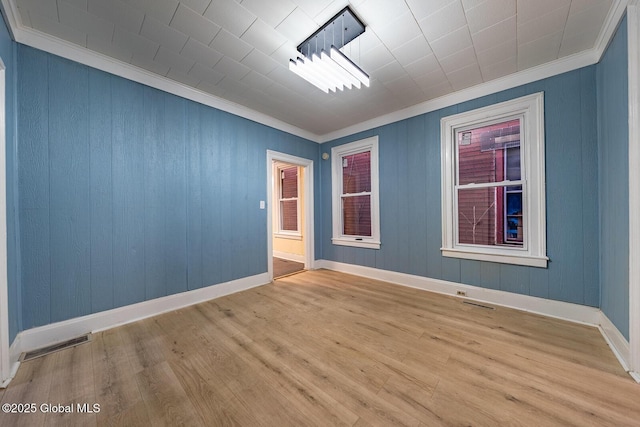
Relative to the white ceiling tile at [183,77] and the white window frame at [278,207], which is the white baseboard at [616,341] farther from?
the white window frame at [278,207]

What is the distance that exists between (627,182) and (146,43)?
411cm

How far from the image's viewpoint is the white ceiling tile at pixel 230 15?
5.72 ft

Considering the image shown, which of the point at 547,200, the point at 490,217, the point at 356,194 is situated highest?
the point at 356,194

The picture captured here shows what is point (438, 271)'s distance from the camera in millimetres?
3225

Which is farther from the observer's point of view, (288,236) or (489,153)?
(288,236)

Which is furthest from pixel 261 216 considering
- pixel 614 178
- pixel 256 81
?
pixel 614 178

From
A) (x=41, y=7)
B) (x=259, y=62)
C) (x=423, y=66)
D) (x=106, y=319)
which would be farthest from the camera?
(x=423, y=66)

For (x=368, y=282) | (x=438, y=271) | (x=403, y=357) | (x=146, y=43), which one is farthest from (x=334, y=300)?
(x=146, y=43)

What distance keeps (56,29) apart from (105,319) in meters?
2.64

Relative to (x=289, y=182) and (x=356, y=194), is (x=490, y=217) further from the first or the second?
(x=289, y=182)

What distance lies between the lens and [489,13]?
1838 millimetres

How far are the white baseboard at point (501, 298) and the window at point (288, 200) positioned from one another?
237 cm

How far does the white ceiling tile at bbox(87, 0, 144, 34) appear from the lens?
5.61 feet

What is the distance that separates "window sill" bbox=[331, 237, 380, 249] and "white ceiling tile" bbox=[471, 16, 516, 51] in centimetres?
277
